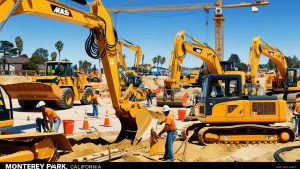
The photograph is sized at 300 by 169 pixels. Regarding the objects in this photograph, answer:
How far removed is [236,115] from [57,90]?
11.3m

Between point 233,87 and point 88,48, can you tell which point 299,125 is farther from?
point 88,48

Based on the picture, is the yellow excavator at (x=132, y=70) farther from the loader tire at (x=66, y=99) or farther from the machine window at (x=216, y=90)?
the machine window at (x=216, y=90)

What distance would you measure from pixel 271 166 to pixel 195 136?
19.1ft

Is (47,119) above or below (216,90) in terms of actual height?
below

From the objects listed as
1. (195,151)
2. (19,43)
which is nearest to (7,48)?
(19,43)

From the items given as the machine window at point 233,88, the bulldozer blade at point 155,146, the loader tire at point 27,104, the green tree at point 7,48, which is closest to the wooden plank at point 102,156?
the bulldozer blade at point 155,146

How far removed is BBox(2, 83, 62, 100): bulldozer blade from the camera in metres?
20.8

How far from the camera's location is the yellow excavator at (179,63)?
939 inches

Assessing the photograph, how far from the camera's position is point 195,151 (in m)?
12.0

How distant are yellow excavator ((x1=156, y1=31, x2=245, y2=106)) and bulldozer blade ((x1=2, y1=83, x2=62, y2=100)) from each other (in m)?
7.49

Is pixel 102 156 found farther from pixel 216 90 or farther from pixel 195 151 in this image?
pixel 216 90

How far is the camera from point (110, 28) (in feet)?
41.2

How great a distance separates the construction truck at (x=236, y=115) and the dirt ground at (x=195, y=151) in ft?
1.06

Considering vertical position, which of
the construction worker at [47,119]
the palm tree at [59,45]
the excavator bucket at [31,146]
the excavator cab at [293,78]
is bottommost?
the excavator bucket at [31,146]
